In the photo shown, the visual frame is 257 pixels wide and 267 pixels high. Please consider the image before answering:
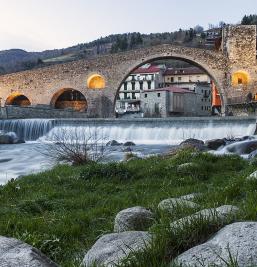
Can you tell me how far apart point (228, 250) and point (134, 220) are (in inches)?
61.4

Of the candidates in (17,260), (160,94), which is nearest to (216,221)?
(17,260)

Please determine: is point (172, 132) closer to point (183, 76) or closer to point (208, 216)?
point (208, 216)

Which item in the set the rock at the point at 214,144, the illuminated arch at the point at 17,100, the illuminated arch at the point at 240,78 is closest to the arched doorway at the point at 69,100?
→ the illuminated arch at the point at 17,100

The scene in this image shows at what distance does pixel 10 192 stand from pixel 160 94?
5143 centimetres

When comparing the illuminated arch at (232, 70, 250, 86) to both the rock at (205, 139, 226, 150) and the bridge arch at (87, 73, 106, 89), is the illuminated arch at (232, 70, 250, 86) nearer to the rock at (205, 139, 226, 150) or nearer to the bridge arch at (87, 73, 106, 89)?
the bridge arch at (87, 73, 106, 89)

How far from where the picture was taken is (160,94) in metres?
57.2

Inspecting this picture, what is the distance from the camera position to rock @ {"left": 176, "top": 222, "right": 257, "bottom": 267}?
81.0 inches

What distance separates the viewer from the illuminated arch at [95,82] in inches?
1601

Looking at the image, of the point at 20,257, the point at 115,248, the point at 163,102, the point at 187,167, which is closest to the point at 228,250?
the point at 115,248

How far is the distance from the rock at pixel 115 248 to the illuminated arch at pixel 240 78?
36360 millimetres

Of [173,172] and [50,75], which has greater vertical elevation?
[50,75]

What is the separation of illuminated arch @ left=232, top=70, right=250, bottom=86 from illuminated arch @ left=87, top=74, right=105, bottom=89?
37.0 ft

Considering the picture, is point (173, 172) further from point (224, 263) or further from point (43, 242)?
point (224, 263)

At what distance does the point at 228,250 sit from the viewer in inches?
82.5
